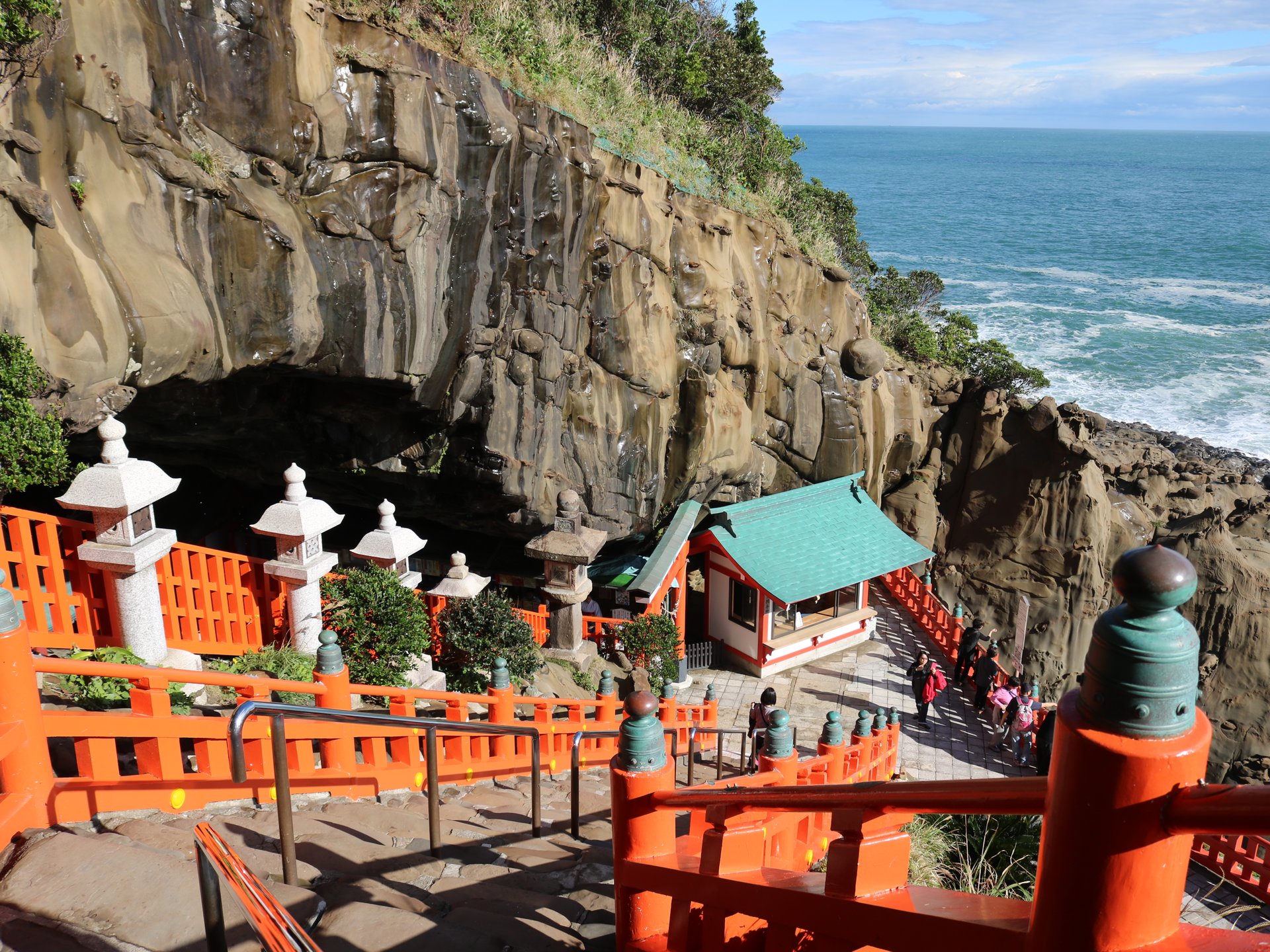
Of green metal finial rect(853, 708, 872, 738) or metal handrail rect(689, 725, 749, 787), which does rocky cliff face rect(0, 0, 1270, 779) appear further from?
green metal finial rect(853, 708, 872, 738)

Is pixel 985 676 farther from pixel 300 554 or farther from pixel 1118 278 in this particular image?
pixel 1118 278

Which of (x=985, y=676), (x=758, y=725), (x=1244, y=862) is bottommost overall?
(x=985, y=676)

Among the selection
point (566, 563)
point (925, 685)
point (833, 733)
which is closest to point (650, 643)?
point (566, 563)

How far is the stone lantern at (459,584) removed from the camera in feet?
40.1

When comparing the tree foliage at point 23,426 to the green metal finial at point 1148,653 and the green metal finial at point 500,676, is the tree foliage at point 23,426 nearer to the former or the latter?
the green metal finial at point 500,676

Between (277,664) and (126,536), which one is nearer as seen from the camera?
(126,536)

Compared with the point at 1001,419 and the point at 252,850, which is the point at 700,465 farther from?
the point at 252,850

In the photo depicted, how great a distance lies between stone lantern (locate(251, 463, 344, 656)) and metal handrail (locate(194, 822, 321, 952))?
612cm

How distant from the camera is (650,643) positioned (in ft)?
51.2

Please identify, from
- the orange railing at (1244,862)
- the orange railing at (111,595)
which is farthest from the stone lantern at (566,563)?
the orange railing at (1244,862)

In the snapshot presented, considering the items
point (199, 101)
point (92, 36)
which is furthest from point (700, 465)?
point (92, 36)

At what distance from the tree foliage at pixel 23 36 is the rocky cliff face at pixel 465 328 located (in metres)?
0.13

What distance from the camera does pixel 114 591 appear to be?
24.2 feet

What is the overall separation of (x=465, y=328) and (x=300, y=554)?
6459 millimetres
